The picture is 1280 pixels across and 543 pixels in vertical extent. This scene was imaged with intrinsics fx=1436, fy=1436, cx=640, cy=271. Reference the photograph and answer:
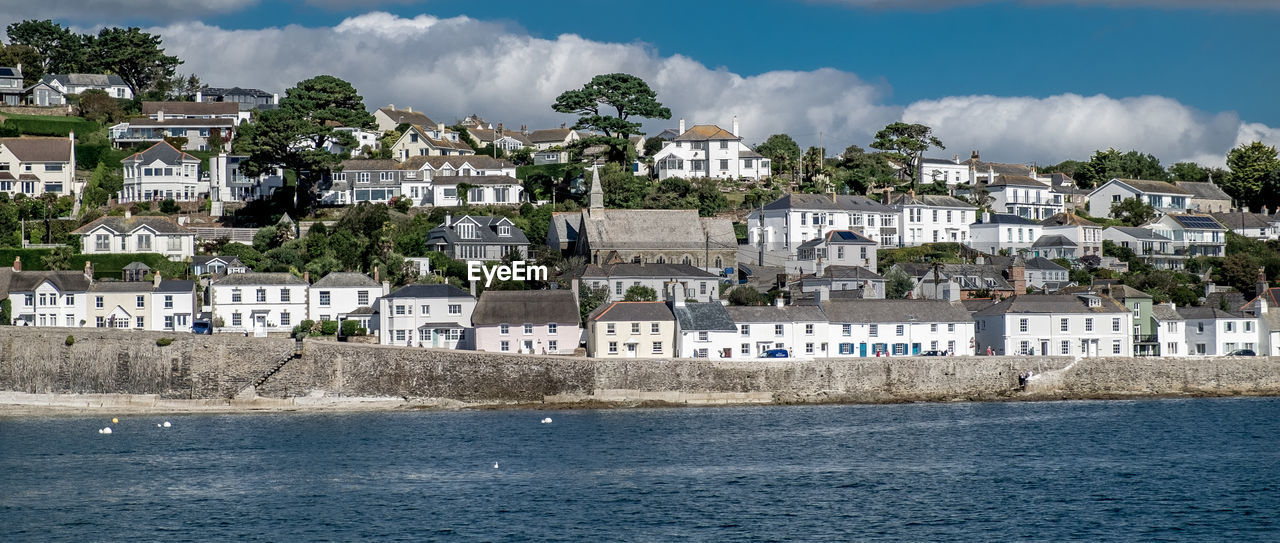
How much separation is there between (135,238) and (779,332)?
3540 cm

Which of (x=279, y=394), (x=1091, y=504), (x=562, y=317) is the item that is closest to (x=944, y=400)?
(x=562, y=317)

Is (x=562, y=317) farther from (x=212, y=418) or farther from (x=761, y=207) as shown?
(x=761, y=207)

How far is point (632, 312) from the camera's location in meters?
63.3

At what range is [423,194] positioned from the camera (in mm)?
92125

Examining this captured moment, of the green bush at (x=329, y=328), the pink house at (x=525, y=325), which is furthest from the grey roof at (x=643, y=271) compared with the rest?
the green bush at (x=329, y=328)

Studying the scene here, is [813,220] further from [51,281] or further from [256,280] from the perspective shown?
[51,281]

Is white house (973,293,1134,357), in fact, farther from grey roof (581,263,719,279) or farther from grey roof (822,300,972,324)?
grey roof (581,263,719,279)

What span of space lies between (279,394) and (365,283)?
1134 cm

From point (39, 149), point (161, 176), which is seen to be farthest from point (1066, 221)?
point (39, 149)

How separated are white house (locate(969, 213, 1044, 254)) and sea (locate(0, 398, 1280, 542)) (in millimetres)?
33657

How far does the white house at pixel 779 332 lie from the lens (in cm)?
6456

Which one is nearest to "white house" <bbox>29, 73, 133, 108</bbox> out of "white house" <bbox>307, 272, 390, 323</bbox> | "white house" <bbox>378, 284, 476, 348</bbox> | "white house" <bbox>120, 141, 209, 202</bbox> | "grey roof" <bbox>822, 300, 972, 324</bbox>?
"white house" <bbox>120, 141, 209, 202</bbox>

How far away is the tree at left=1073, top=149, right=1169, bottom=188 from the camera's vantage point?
116188 millimetres

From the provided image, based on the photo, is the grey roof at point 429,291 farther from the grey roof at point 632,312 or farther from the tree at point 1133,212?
the tree at point 1133,212
